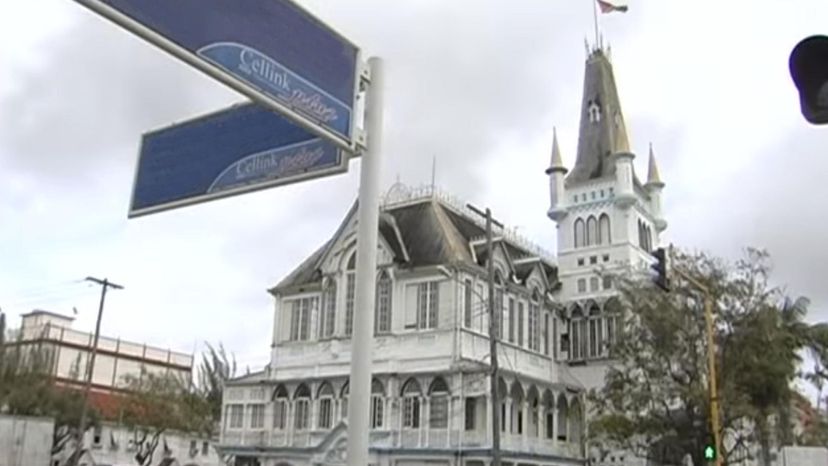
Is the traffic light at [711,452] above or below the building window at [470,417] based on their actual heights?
below

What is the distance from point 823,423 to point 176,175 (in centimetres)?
3678

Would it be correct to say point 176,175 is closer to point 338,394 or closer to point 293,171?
point 293,171

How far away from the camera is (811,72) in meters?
2.80

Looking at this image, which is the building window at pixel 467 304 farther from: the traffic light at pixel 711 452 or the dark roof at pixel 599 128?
the traffic light at pixel 711 452

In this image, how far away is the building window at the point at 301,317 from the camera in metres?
42.8

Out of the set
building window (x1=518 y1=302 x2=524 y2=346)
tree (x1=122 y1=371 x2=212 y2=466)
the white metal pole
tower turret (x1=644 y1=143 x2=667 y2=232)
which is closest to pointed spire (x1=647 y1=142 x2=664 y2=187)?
tower turret (x1=644 y1=143 x2=667 y2=232)

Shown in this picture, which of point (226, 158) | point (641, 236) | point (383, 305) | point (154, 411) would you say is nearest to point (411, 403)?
point (383, 305)

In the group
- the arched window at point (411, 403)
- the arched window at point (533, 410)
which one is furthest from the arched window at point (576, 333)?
the arched window at point (411, 403)

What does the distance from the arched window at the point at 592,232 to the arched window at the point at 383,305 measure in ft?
41.0

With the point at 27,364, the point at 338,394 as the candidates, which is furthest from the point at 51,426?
the point at 338,394

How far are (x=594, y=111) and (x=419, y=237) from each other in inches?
624

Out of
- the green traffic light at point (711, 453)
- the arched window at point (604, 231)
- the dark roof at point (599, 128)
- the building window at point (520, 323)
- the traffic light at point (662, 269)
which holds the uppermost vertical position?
the dark roof at point (599, 128)

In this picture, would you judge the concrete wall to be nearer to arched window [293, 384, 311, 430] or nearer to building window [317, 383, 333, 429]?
arched window [293, 384, 311, 430]

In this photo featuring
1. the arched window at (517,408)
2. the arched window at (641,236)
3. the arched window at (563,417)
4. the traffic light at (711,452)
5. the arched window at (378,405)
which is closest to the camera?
the traffic light at (711,452)
